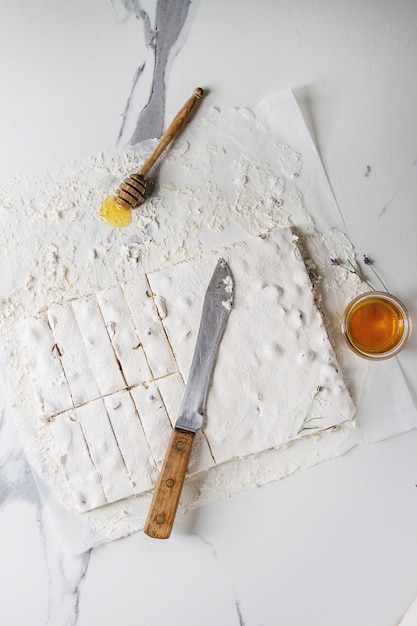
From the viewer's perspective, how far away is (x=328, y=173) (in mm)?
1656

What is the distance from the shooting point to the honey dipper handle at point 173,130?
1591 millimetres

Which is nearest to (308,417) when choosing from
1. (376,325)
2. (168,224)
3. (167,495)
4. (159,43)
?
(376,325)

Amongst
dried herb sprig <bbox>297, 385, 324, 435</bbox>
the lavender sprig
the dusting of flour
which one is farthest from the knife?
the lavender sprig

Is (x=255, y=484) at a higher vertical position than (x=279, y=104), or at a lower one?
lower

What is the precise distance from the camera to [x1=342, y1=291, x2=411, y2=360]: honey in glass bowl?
5.08ft

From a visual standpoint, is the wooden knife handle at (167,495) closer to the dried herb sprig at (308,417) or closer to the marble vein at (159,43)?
the dried herb sprig at (308,417)

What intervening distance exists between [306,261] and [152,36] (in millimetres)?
735

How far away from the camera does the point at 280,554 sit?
163cm

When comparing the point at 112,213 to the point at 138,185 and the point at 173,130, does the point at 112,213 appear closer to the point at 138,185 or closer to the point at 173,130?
the point at 138,185

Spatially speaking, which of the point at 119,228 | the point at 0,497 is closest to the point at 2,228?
the point at 119,228

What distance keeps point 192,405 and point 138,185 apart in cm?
58

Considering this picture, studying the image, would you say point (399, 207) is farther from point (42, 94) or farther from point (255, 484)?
point (42, 94)

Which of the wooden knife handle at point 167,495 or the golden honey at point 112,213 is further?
the golden honey at point 112,213

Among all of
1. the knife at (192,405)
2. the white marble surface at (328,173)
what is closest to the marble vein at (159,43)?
the white marble surface at (328,173)
